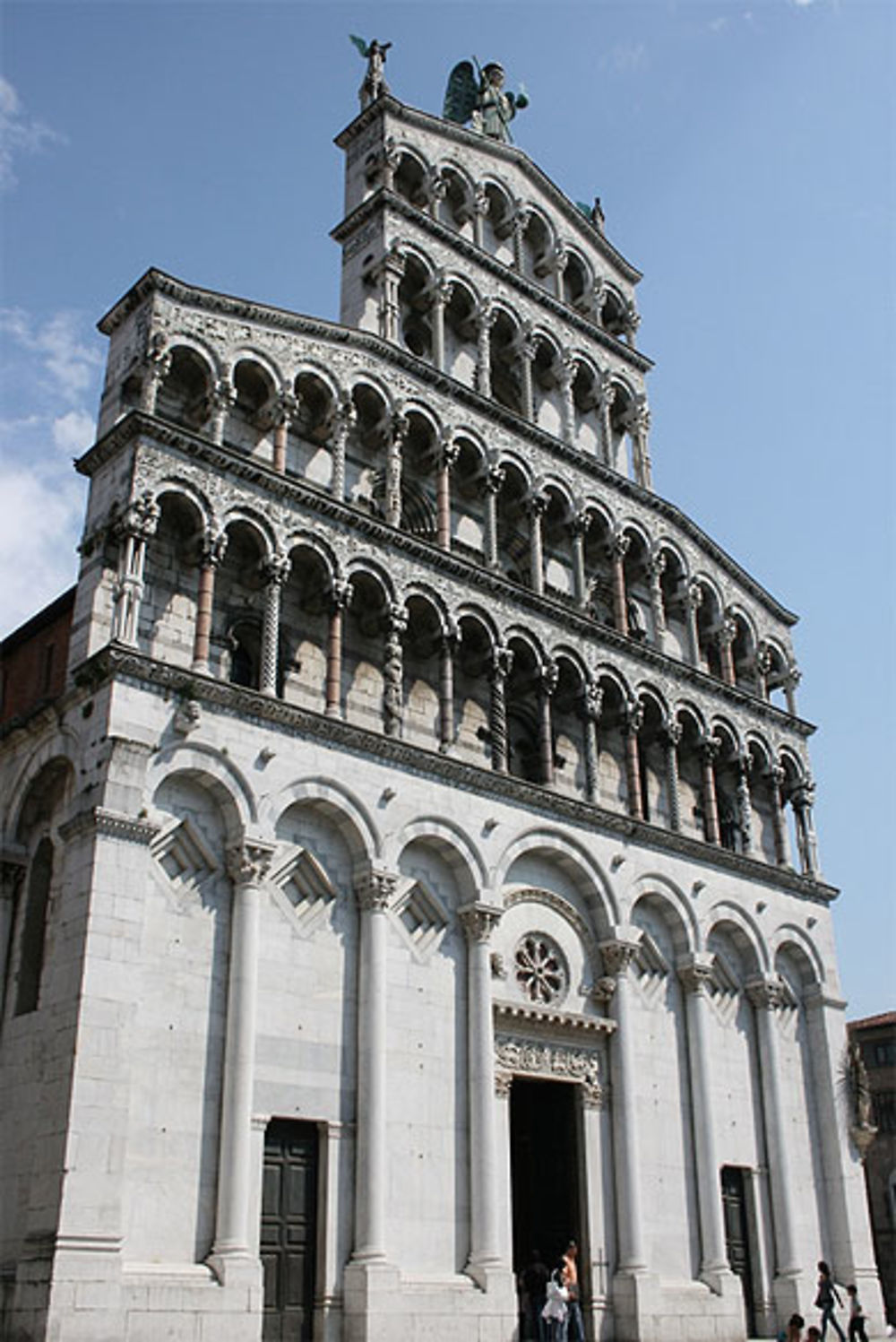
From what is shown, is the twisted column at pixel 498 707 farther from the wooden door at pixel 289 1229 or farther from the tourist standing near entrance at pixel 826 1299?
the tourist standing near entrance at pixel 826 1299

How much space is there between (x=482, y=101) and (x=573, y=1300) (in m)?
29.3

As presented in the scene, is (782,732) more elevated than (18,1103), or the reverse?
(782,732)

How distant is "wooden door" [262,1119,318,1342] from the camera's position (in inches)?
725

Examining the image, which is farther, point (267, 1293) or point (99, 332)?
point (99, 332)

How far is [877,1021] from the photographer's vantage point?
49.0 m

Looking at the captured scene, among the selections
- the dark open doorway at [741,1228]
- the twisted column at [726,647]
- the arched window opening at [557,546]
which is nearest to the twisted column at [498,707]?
the arched window opening at [557,546]

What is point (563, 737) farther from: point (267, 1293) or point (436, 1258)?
point (267, 1293)

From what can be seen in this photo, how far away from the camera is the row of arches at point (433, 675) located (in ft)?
70.8

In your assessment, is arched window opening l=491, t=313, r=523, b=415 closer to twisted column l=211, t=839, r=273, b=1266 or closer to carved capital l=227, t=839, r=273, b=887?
carved capital l=227, t=839, r=273, b=887

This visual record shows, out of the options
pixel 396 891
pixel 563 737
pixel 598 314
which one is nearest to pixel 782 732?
pixel 563 737

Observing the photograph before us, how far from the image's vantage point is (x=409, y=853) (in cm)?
2245

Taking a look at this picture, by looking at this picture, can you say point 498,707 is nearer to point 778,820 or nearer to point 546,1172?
point 546,1172

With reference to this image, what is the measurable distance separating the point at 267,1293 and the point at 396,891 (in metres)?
6.26

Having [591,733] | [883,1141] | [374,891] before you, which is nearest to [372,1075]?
[374,891]
